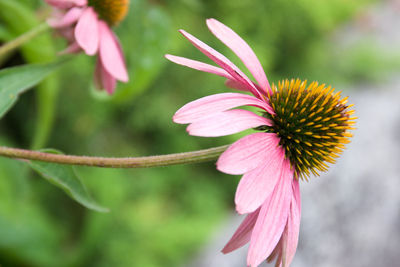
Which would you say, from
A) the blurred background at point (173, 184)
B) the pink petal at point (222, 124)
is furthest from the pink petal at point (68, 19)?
the blurred background at point (173, 184)

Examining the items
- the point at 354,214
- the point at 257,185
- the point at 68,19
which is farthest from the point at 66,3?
the point at 354,214

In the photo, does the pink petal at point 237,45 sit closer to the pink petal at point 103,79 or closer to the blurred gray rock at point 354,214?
the pink petal at point 103,79

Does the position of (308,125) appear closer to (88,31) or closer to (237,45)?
(237,45)

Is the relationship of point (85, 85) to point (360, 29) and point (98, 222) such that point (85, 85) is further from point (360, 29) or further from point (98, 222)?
point (360, 29)

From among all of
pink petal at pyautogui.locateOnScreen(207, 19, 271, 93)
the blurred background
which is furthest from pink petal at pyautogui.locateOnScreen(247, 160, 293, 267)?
the blurred background

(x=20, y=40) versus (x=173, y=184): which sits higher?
(x=20, y=40)

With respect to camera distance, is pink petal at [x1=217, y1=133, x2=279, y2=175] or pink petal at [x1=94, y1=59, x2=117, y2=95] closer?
pink petal at [x1=217, y1=133, x2=279, y2=175]

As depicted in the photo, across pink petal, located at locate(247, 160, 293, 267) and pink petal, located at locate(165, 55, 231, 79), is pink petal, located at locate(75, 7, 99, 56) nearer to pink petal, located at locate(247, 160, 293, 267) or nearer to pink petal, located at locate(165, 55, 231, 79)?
pink petal, located at locate(165, 55, 231, 79)
